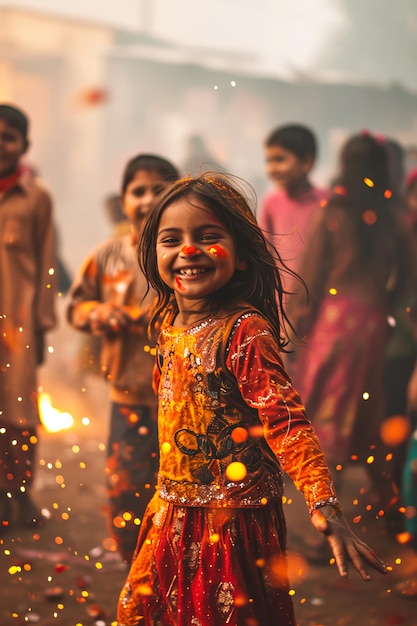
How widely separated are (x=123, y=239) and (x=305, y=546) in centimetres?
124

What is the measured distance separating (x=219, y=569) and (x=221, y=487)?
0.15 m

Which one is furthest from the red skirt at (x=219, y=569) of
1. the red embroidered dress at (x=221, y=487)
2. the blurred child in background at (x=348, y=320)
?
the blurred child in background at (x=348, y=320)

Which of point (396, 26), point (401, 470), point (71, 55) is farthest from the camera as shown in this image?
point (71, 55)

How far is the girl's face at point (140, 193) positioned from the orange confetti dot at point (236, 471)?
4.41 ft

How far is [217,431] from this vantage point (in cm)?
168

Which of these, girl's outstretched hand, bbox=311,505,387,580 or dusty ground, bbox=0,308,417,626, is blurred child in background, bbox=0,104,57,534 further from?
girl's outstretched hand, bbox=311,505,387,580

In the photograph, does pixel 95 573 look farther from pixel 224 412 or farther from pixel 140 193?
pixel 224 412

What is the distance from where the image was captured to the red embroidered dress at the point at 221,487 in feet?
5.41

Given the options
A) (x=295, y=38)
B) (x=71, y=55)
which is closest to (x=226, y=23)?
(x=295, y=38)

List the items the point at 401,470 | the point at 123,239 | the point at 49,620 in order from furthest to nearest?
the point at 401,470
the point at 123,239
the point at 49,620

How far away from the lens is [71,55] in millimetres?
5586

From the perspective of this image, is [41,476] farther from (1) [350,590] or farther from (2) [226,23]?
(2) [226,23]

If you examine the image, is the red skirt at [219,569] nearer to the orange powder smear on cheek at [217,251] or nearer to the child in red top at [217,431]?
the child in red top at [217,431]

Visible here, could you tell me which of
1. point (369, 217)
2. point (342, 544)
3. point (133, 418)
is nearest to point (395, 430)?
point (369, 217)
